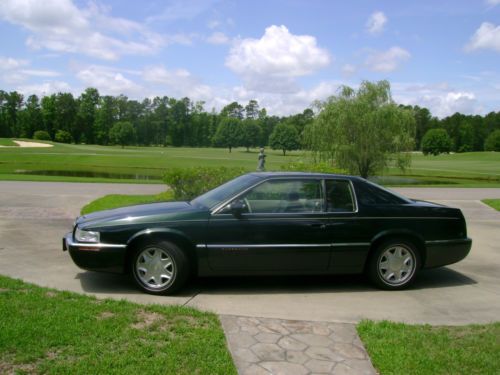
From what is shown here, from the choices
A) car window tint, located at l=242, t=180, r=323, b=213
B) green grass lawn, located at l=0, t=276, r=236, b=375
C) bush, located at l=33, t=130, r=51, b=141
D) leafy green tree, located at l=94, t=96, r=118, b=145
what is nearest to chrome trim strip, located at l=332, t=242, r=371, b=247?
car window tint, located at l=242, t=180, r=323, b=213

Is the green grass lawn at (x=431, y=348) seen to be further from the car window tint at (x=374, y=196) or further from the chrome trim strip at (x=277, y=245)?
the car window tint at (x=374, y=196)

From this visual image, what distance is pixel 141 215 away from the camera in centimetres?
566

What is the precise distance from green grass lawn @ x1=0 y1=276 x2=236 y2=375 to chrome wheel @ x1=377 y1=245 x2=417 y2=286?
98.8 inches

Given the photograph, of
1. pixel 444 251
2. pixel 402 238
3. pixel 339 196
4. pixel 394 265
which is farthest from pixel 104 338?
pixel 444 251

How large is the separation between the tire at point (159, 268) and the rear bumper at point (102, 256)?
158 mm

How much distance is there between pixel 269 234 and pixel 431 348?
221cm

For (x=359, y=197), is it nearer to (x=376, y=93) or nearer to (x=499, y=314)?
→ (x=499, y=314)

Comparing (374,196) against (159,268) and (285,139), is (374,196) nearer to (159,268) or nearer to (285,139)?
(159,268)

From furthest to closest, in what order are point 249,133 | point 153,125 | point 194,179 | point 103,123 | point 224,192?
1. point 153,125
2. point 249,133
3. point 103,123
4. point 194,179
5. point 224,192

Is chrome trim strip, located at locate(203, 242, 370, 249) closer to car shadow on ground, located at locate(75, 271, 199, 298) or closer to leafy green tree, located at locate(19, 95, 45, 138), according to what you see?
car shadow on ground, located at locate(75, 271, 199, 298)

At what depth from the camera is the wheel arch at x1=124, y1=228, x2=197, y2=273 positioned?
548 centimetres

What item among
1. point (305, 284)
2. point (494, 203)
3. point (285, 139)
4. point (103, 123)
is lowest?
point (305, 284)

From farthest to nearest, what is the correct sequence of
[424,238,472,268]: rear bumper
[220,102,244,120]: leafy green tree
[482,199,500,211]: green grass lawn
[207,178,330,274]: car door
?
1. [220,102,244,120]: leafy green tree
2. [482,199,500,211]: green grass lawn
3. [424,238,472,268]: rear bumper
4. [207,178,330,274]: car door

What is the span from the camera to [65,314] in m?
4.48
